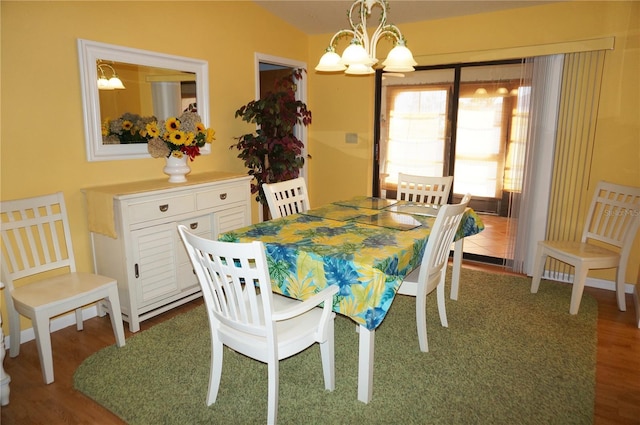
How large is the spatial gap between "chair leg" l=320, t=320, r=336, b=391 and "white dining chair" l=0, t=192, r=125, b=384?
1.31 m

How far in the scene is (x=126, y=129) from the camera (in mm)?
3113

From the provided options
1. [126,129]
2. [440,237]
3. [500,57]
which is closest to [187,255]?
[126,129]

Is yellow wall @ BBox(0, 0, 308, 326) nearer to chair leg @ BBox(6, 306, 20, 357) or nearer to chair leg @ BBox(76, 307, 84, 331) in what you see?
chair leg @ BBox(76, 307, 84, 331)

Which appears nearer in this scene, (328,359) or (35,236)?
(328,359)

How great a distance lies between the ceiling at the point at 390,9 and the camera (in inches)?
144

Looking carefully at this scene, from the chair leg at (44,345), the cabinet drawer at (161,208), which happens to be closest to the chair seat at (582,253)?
the cabinet drawer at (161,208)

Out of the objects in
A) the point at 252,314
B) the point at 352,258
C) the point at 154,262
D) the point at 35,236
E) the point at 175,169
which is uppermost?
the point at 175,169

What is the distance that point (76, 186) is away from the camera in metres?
2.85

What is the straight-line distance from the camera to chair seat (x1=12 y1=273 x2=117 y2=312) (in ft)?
7.32

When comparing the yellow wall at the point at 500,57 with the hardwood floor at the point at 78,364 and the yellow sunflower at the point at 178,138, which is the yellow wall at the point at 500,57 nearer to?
the hardwood floor at the point at 78,364

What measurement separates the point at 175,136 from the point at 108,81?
0.59 metres

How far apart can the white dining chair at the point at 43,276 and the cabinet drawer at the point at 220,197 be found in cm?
87

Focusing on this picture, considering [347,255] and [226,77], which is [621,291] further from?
[226,77]

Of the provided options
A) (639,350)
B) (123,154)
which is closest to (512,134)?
(639,350)
